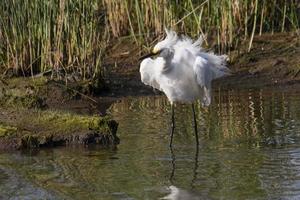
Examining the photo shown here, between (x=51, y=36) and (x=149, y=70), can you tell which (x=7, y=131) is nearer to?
(x=149, y=70)

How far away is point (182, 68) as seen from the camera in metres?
8.88

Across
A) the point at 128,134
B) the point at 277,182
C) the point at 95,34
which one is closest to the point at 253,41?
the point at 95,34

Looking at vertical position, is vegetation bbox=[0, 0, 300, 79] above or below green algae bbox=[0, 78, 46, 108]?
above

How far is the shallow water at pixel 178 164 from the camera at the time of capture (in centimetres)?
631

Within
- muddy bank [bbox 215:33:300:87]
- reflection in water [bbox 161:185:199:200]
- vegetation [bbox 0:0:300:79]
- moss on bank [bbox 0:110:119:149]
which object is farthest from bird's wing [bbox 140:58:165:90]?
muddy bank [bbox 215:33:300:87]

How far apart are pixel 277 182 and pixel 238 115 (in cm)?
336

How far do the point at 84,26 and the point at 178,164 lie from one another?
165 inches

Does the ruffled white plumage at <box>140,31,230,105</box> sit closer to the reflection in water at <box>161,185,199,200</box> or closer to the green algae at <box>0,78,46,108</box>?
the green algae at <box>0,78,46,108</box>

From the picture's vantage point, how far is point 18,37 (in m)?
11.2

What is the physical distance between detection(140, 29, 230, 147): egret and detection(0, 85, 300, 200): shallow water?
1.50ft

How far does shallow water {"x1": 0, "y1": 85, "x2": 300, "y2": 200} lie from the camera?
6312 millimetres

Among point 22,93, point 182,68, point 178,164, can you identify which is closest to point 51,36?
point 22,93

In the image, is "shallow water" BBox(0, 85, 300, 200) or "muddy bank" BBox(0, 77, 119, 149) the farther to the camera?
"muddy bank" BBox(0, 77, 119, 149)

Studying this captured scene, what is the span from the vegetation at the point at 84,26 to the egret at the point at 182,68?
2199 mm
